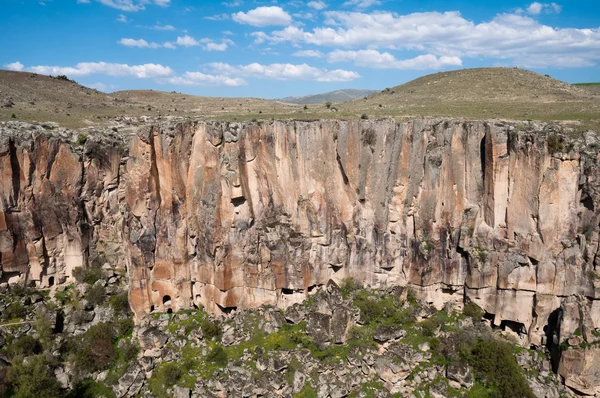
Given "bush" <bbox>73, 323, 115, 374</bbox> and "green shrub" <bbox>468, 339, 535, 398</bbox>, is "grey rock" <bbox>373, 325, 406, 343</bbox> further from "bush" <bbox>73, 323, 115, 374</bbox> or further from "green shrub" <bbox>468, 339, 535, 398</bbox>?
"bush" <bbox>73, 323, 115, 374</bbox>

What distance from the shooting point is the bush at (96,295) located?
30033mm

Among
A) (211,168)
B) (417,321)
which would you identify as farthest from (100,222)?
(417,321)

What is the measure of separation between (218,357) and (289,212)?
10809 mm

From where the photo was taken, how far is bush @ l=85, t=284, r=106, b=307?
30033 millimetres

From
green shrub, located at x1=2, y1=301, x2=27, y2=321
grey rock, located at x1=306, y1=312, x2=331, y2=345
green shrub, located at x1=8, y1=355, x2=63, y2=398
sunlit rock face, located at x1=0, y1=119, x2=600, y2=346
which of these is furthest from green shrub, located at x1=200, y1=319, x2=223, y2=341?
green shrub, located at x1=2, y1=301, x2=27, y2=321

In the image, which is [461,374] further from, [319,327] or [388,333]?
[319,327]

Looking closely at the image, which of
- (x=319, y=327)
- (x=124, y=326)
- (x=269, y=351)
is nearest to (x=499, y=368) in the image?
(x=319, y=327)

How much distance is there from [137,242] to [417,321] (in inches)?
802

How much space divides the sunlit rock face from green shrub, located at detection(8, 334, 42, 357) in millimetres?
4953

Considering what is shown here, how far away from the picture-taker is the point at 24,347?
2641 cm

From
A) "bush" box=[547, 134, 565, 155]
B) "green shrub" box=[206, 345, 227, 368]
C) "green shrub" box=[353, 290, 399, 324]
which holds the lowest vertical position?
"green shrub" box=[206, 345, 227, 368]

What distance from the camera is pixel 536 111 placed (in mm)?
37344

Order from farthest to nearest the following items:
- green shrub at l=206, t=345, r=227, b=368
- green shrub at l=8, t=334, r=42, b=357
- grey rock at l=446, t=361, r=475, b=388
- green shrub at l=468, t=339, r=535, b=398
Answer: green shrub at l=206, t=345, r=227, b=368
green shrub at l=8, t=334, r=42, b=357
grey rock at l=446, t=361, r=475, b=388
green shrub at l=468, t=339, r=535, b=398

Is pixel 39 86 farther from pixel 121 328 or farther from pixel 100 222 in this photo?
pixel 121 328
